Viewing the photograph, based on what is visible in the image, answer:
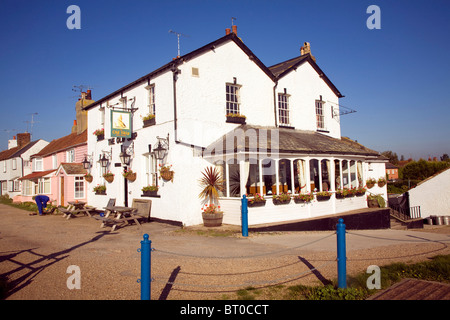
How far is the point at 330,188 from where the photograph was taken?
1512 cm

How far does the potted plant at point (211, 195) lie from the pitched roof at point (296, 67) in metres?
6.79

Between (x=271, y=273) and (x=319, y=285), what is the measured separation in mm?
1076

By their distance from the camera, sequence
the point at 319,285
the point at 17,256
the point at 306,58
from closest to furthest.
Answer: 1. the point at 319,285
2. the point at 17,256
3. the point at 306,58

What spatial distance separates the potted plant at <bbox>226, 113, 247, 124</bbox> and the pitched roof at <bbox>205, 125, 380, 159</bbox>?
290 mm

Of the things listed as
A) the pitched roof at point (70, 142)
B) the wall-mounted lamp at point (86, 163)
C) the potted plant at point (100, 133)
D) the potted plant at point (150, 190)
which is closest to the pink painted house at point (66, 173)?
the pitched roof at point (70, 142)

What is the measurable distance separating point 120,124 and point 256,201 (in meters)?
7.40

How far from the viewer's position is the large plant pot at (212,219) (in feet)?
39.5

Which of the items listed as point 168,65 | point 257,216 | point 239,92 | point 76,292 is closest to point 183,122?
point 168,65

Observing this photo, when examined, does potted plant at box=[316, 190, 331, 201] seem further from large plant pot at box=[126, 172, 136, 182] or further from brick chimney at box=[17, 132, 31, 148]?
brick chimney at box=[17, 132, 31, 148]

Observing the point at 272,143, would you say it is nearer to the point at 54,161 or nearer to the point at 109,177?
the point at 109,177

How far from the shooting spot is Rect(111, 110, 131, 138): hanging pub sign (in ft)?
47.3

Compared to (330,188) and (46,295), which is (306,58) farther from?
(46,295)

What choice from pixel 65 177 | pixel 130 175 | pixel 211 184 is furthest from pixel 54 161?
pixel 211 184

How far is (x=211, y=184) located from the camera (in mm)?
12547
